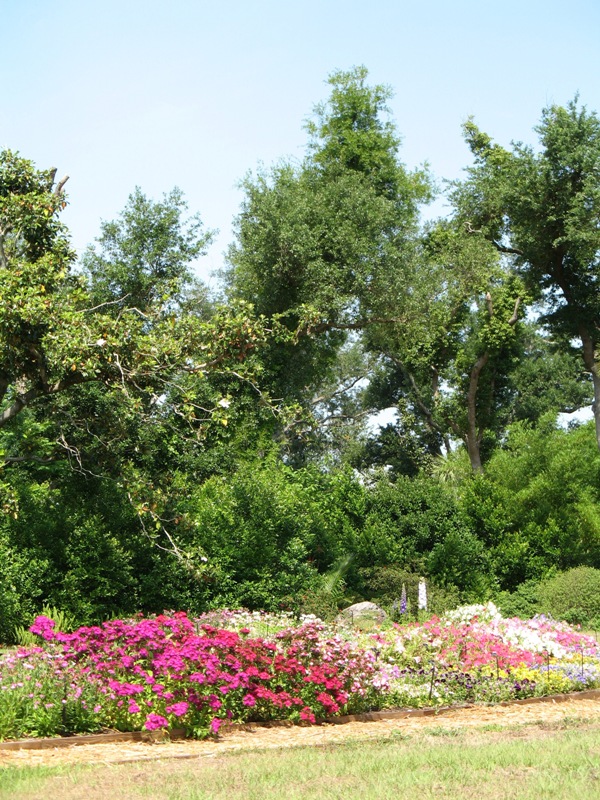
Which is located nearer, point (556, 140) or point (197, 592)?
point (197, 592)

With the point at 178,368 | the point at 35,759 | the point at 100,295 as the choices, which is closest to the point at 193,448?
the point at 100,295

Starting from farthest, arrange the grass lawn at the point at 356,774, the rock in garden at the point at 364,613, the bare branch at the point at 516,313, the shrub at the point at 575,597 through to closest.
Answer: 1. the bare branch at the point at 516,313
2. the shrub at the point at 575,597
3. the rock in garden at the point at 364,613
4. the grass lawn at the point at 356,774

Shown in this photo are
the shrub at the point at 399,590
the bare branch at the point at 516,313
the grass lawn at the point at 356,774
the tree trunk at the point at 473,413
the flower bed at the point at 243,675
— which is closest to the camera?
the grass lawn at the point at 356,774

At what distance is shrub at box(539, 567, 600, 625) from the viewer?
16438 mm

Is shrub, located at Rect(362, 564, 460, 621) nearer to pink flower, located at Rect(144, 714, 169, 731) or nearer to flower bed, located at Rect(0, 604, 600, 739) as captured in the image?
flower bed, located at Rect(0, 604, 600, 739)

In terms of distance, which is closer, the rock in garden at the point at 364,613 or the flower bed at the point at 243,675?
the flower bed at the point at 243,675

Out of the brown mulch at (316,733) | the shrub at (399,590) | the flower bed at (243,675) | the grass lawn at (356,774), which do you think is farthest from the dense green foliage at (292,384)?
the grass lawn at (356,774)

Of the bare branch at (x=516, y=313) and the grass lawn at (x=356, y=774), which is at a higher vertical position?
the bare branch at (x=516, y=313)

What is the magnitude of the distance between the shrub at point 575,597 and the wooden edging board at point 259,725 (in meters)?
6.79

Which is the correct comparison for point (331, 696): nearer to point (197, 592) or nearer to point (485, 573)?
point (197, 592)

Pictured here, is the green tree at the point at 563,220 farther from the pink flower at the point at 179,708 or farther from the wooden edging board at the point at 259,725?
the pink flower at the point at 179,708

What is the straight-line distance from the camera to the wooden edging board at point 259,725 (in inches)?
284

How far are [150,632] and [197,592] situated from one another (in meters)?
7.21

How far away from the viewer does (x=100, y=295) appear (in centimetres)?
2191
